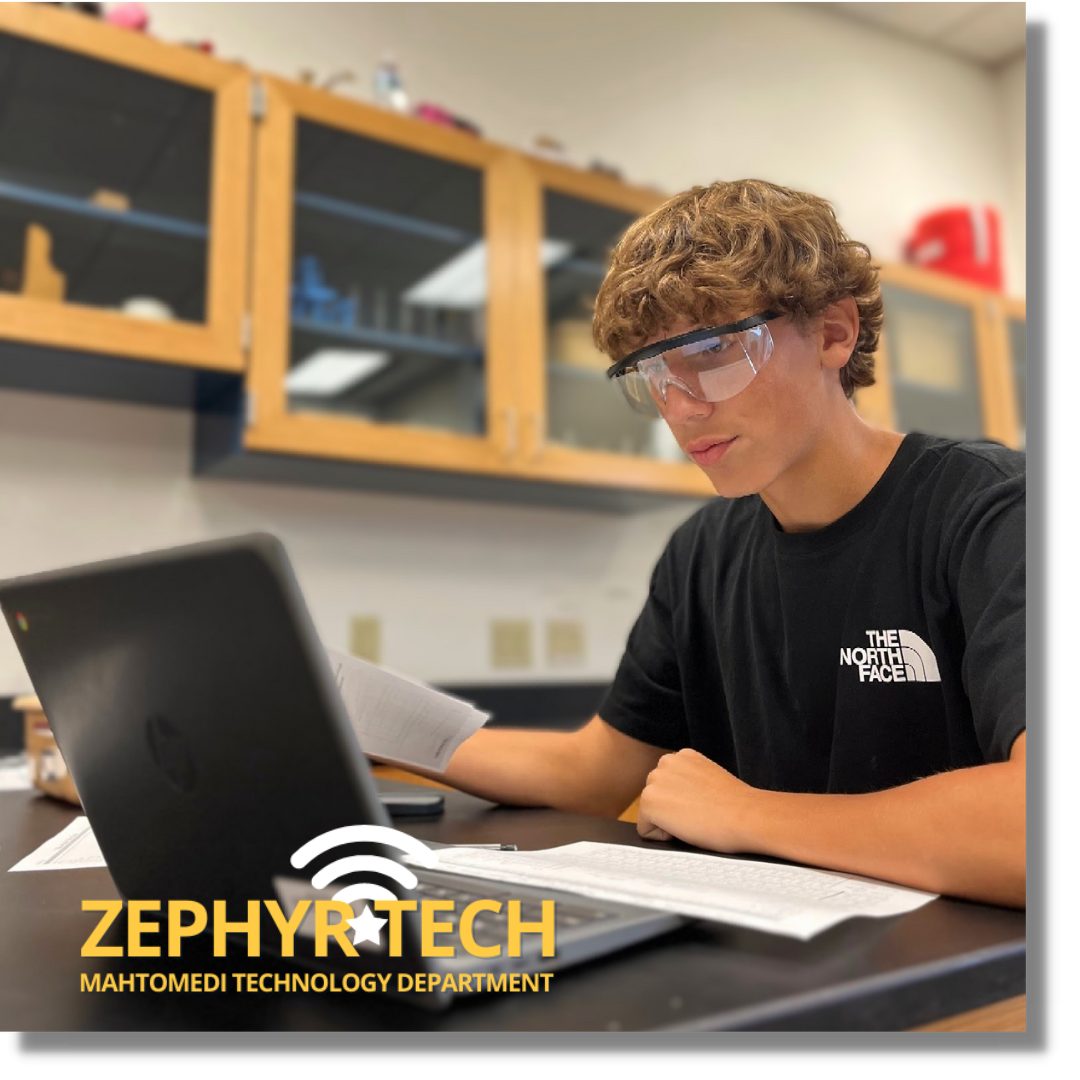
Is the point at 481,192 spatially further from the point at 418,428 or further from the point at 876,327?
the point at 876,327

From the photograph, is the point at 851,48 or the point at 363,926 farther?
the point at 851,48

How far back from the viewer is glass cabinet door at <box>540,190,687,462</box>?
239 cm

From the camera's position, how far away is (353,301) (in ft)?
7.20

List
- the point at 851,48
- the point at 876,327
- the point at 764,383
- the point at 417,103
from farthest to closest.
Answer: the point at 851,48 → the point at 417,103 → the point at 876,327 → the point at 764,383

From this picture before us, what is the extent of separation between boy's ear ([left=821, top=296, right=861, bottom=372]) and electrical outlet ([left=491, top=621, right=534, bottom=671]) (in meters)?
1.57

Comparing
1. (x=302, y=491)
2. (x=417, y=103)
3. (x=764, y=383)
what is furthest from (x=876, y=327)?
(x=417, y=103)

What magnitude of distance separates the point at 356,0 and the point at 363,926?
2.49 meters

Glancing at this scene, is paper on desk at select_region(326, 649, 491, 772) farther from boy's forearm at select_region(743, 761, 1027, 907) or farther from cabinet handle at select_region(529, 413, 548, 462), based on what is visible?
Answer: cabinet handle at select_region(529, 413, 548, 462)

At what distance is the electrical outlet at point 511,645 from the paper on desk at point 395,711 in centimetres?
149

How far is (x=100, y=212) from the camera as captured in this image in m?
1.92

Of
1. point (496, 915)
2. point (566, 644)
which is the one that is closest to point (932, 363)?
point (566, 644)

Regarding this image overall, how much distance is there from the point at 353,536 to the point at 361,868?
6.49 feet

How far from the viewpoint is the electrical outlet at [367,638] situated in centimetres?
237
